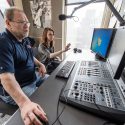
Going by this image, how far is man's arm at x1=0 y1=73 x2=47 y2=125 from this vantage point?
55cm

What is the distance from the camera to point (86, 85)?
33.1 inches

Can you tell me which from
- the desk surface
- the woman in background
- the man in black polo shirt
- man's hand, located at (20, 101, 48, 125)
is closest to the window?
the woman in background

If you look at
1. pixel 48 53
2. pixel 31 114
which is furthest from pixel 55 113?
pixel 48 53

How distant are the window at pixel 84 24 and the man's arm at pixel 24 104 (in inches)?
95.8

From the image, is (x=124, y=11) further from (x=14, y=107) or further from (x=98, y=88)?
(x=14, y=107)

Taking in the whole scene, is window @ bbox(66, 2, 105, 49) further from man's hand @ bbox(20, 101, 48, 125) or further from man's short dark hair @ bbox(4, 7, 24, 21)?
man's hand @ bbox(20, 101, 48, 125)

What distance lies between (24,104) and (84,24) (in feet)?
9.22

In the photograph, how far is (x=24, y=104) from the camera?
2.16ft

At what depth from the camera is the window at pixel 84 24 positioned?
2872mm

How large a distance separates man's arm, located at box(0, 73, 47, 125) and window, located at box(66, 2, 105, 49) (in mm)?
2434

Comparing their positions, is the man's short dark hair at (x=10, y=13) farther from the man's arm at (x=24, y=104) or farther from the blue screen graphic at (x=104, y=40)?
the blue screen graphic at (x=104, y=40)

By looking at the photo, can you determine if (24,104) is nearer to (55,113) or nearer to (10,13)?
(55,113)

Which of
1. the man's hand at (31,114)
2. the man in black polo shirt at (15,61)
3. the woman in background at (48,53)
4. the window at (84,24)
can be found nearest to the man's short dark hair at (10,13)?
the man in black polo shirt at (15,61)

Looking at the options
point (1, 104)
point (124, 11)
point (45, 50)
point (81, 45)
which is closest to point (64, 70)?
point (1, 104)
